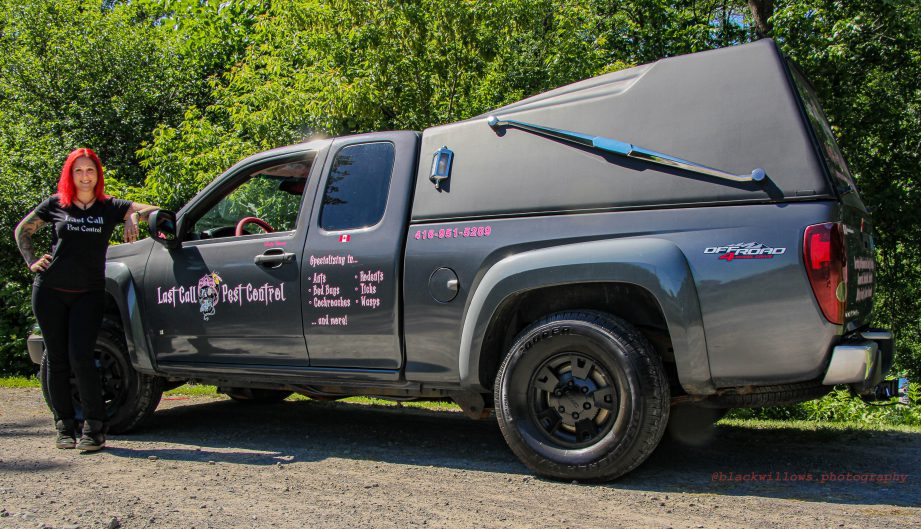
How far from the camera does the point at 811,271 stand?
3.48m

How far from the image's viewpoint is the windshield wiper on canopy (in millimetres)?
3713

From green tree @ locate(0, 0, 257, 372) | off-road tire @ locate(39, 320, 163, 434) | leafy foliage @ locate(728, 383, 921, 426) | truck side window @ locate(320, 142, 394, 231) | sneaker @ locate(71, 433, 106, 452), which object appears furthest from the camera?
green tree @ locate(0, 0, 257, 372)

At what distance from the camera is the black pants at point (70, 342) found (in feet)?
16.4

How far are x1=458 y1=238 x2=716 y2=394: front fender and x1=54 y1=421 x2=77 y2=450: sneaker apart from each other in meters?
2.65

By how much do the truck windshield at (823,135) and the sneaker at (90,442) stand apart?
449 cm

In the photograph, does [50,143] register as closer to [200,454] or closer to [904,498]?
[200,454]

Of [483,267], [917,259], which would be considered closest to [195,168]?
[483,267]

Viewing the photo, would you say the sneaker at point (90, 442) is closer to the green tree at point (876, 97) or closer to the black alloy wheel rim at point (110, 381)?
the black alloy wheel rim at point (110, 381)

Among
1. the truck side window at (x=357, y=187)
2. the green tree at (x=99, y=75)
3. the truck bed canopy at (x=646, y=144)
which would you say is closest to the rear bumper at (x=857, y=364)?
the truck bed canopy at (x=646, y=144)

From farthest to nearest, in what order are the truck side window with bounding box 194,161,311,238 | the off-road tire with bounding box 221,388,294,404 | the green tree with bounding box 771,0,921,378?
the green tree with bounding box 771,0,921,378
the off-road tire with bounding box 221,388,294,404
the truck side window with bounding box 194,161,311,238

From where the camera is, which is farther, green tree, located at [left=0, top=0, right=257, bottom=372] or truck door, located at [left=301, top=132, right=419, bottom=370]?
green tree, located at [left=0, top=0, right=257, bottom=372]

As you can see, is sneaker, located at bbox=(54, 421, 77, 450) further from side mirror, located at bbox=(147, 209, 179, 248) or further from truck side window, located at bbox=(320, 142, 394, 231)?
truck side window, located at bbox=(320, 142, 394, 231)

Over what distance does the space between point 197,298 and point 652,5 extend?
46.6 ft

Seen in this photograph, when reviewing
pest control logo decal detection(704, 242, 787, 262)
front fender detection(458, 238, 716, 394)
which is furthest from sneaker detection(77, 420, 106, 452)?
pest control logo decal detection(704, 242, 787, 262)
